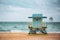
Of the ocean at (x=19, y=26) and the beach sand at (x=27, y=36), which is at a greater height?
the ocean at (x=19, y=26)

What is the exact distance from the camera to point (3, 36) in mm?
2438

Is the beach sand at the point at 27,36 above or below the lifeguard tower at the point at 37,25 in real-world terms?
below

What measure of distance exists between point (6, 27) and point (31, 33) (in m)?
0.45

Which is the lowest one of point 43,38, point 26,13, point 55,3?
point 43,38

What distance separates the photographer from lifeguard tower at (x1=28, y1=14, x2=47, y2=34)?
A: 2.47 metres

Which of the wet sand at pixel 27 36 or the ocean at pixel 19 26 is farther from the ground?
the ocean at pixel 19 26

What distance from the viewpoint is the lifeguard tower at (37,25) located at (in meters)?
2.47

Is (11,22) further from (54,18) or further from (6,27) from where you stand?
(54,18)

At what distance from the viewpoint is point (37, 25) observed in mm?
2486

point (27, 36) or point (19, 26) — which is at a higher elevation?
point (19, 26)

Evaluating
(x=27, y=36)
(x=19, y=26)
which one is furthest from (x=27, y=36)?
(x=19, y=26)

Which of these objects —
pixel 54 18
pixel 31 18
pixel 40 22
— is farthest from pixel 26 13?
pixel 54 18

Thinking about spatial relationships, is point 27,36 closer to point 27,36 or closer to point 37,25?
point 27,36

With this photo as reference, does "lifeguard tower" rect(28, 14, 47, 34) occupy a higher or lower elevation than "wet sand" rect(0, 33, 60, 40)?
higher
